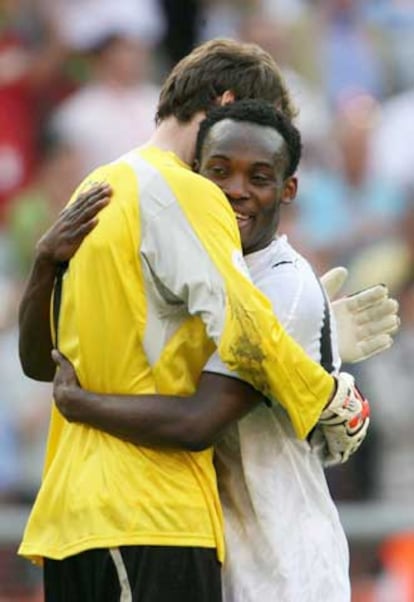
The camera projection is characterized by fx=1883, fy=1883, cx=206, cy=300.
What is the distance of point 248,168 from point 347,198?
5.78m

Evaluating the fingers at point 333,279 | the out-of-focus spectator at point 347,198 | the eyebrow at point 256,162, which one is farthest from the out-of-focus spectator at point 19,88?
the eyebrow at point 256,162

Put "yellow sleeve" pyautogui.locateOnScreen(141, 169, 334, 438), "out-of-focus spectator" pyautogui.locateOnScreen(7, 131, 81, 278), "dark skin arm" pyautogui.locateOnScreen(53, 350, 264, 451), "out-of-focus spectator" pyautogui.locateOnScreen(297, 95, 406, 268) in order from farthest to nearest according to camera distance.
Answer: "out-of-focus spectator" pyautogui.locateOnScreen(297, 95, 406, 268) → "out-of-focus spectator" pyautogui.locateOnScreen(7, 131, 81, 278) → "dark skin arm" pyautogui.locateOnScreen(53, 350, 264, 451) → "yellow sleeve" pyautogui.locateOnScreen(141, 169, 334, 438)

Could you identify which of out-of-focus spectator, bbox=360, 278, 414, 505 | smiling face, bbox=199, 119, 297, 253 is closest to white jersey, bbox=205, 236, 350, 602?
smiling face, bbox=199, 119, 297, 253

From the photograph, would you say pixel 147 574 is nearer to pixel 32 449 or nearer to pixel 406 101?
pixel 32 449

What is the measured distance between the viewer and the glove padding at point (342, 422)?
456 centimetres

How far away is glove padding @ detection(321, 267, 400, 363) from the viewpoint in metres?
4.95

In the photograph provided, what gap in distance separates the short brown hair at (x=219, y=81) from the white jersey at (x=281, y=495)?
1.36 ft

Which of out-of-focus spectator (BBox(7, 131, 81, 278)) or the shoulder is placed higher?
out-of-focus spectator (BBox(7, 131, 81, 278))

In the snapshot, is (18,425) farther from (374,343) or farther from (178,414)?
(178,414)

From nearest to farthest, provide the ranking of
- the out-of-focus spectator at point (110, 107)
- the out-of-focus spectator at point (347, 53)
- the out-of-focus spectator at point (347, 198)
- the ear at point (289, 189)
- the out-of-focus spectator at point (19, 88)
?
1. the ear at point (289, 189)
2. the out-of-focus spectator at point (347, 198)
3. the out-of-focus spectator at point (110, 107)
4. the out-of-focus spectator at point (19, 88)
5. the out-of-focus spectator at point (347, 53)

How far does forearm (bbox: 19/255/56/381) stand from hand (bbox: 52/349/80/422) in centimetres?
15

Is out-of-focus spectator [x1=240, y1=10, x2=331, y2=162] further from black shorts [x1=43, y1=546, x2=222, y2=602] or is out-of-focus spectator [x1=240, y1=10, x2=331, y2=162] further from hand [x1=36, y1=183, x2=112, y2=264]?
black shorts [x1=43, y1=546, x2=222, y2=602]

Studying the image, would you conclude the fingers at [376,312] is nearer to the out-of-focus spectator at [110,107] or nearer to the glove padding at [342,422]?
the glove padding at [342,422]

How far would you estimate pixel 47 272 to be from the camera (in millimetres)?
4719
